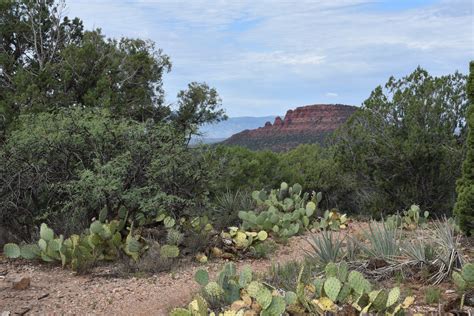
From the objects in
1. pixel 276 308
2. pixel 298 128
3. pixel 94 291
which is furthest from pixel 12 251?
pixel 298 128

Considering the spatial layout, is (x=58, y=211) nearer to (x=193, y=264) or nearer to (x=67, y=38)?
(x=193, y=264)

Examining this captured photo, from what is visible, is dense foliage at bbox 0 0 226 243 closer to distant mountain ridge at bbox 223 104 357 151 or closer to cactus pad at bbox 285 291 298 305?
cactus pad at bbox 285 291 298 305

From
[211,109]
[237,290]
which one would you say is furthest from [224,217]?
[211,109]

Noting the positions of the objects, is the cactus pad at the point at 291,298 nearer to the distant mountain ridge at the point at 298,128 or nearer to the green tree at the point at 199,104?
the green tree at the point at 199,104

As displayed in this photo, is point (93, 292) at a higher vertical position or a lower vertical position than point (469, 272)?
lower

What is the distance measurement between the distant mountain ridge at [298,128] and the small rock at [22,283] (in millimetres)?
36257

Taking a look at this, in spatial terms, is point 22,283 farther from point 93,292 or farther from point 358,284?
point 358,284

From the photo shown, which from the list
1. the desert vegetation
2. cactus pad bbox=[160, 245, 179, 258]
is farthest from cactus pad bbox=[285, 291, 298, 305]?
cactus pad bbox=[160, 245, 179, 258]

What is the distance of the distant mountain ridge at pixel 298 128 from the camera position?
45.4m

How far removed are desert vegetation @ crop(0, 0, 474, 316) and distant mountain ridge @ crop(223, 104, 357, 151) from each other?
1052 inches

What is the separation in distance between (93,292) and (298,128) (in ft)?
160

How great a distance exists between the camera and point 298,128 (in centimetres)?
5450

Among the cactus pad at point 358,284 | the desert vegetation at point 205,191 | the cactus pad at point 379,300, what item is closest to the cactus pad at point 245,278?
the desert vegetation at point 205,191

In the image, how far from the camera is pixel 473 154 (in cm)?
845
